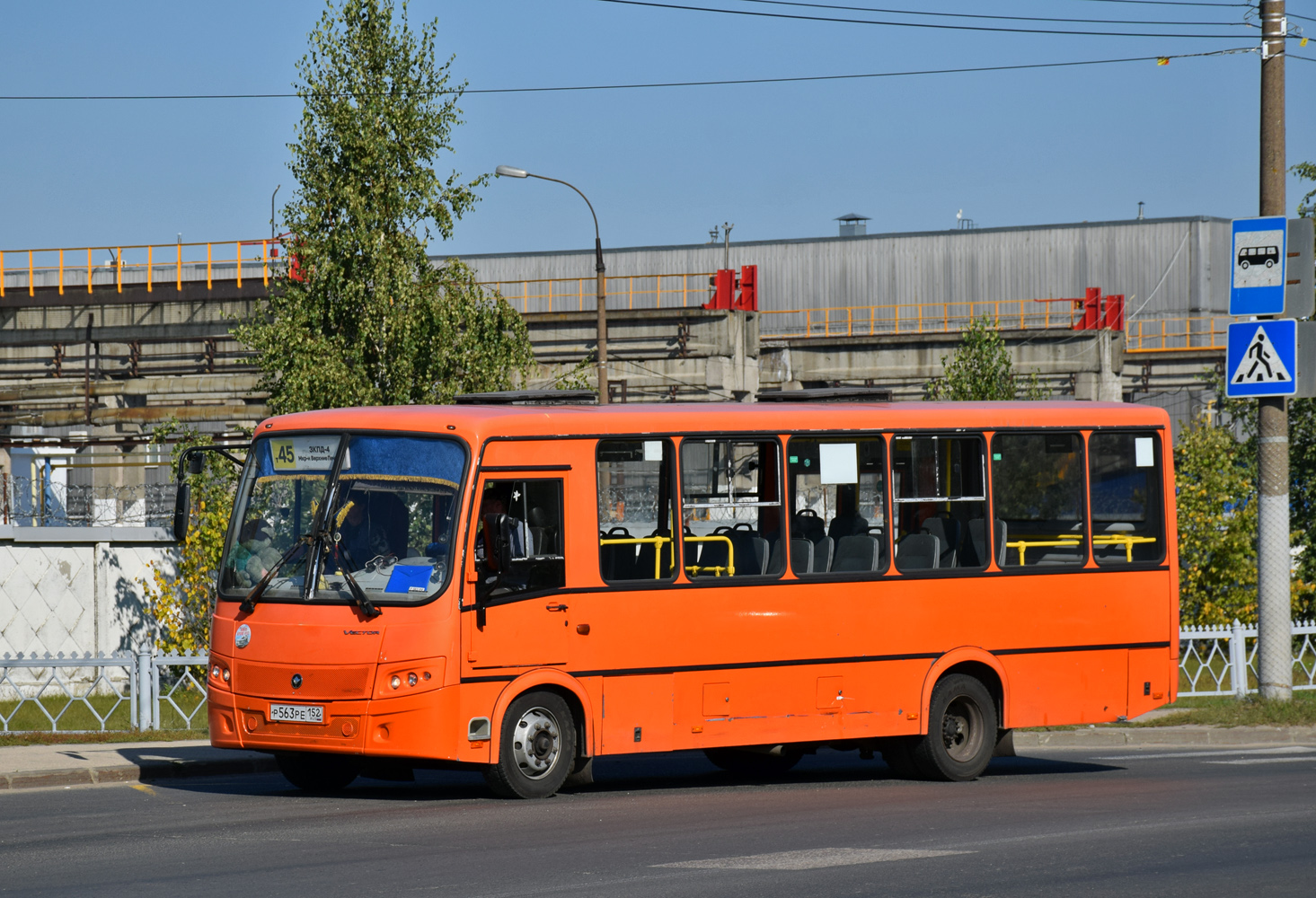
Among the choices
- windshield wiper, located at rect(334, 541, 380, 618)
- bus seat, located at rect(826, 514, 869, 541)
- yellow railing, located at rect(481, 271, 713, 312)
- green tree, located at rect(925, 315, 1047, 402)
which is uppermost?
yellow railing, located at rect(481, 271, 713, 312)

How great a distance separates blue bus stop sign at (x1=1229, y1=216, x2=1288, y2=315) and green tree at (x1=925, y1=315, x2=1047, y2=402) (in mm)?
21915

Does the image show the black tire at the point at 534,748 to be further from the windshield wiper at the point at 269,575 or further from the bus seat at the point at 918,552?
the bus seat at the point at 918,552

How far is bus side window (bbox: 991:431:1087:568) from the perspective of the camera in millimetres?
13578

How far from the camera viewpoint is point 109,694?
71.3ft

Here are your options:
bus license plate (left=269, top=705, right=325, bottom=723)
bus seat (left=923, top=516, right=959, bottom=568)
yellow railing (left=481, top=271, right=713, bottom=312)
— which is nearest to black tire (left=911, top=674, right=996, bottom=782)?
bus seat (left=923, top=516, right=959, bottom=568)

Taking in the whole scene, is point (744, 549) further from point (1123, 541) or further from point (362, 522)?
point (1123, 541)

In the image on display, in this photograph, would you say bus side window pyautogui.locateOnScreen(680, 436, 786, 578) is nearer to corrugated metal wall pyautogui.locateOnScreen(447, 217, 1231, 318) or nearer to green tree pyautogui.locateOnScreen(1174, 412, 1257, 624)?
green tree pyautogui.locateOnScreen(1174, 412, 1257, 624)

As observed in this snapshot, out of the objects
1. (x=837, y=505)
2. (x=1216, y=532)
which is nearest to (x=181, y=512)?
(x=837, y=505)

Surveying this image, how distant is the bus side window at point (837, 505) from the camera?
502 inches

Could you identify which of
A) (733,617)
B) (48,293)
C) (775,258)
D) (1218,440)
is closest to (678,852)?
(733,617)

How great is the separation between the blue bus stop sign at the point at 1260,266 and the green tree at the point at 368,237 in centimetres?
986

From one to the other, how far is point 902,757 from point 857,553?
1749 millimetres

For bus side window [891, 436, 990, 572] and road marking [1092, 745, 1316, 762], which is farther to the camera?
road marking [1092, 745, 1316, 762]

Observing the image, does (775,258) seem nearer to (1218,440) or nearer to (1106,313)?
(1106,313)
